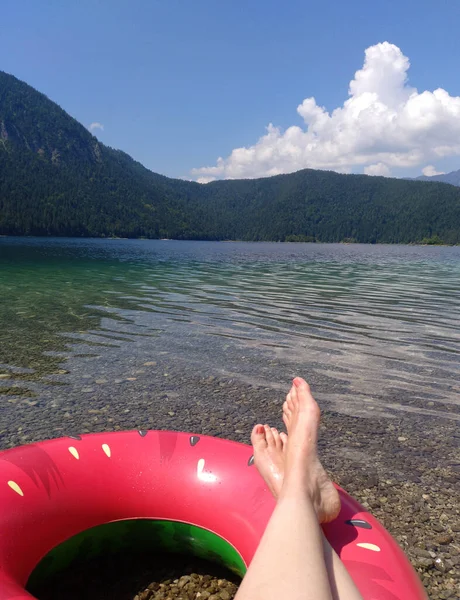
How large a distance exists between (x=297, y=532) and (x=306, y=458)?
57 cm

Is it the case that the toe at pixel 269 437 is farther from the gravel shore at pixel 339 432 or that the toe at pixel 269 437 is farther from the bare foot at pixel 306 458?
the gravel shore at pixel 339 432

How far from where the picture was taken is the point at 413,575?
1740 millimetres

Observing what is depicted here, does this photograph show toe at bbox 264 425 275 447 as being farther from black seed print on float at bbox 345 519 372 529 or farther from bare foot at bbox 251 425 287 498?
black seed print on float at bbox 345 519 372 529

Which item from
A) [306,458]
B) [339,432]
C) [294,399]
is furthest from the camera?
[339,432]

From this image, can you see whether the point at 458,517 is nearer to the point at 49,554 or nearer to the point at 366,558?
the point at 366,558

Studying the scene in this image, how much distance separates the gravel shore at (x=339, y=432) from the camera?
2.75 m

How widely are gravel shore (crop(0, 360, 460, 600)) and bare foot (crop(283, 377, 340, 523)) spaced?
0.86 meters

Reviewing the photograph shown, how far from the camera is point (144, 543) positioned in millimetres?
2545

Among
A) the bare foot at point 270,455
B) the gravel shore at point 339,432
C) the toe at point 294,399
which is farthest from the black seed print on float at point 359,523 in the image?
the toe at point 294,399

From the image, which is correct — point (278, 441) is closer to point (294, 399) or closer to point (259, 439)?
point (259, 439)

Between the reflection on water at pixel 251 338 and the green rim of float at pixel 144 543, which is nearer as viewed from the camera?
the green rim of float at pixel 144 543

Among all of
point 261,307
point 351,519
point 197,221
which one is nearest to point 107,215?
point 197,221

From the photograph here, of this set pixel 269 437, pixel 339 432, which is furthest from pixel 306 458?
pixel 339 432

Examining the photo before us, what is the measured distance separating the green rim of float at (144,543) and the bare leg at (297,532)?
0.49m
